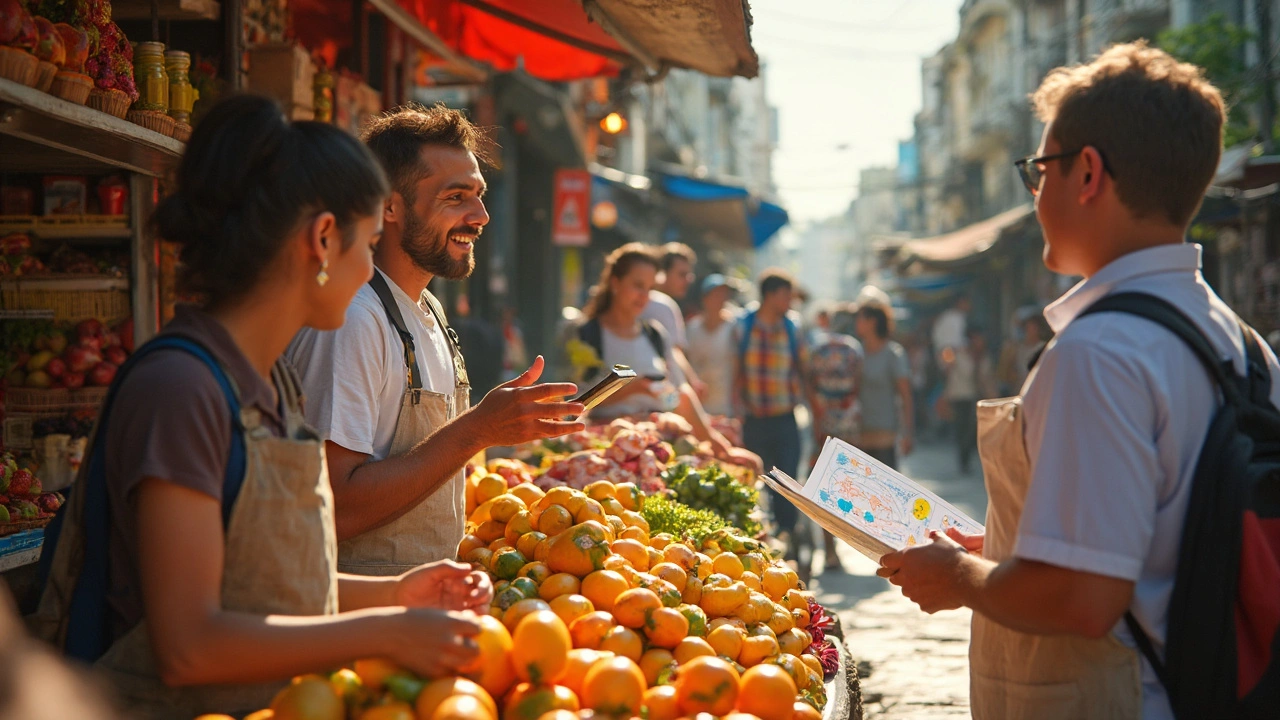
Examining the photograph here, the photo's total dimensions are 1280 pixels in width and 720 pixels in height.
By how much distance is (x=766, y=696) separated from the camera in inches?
88.1

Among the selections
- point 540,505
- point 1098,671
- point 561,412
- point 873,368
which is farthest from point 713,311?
point 1098,671

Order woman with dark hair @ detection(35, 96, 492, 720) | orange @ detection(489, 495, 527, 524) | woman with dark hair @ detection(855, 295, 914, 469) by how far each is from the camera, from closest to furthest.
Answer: woman with dark hair @ detection(35, 96, 492, 720) < orange @ detection(489, 495, 527, 524) < woman with dark hair @ detection(855, 295, 914, 469)

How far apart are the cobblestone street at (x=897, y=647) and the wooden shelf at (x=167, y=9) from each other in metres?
4.13

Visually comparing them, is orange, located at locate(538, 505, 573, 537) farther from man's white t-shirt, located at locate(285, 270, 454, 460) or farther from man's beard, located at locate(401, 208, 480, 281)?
man's beard, located at locate(401, 208, 480, 281)

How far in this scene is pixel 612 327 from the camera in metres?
6.58

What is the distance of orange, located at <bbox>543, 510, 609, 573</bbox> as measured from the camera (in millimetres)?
2846

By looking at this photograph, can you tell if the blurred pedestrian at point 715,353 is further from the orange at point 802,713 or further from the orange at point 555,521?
the orange at point 802,713

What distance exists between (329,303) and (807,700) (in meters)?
1.64

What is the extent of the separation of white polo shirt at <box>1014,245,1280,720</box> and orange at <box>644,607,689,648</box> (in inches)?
39.6

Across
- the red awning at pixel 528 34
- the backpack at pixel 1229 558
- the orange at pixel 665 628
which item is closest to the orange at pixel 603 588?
the orange at pixel 665 628

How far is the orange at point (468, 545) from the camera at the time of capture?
10.5 feet

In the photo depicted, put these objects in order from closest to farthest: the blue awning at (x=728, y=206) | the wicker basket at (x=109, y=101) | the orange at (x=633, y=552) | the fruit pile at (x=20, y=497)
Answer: the orange at (x=633, y=552) < the wicker basket at (x=109, y=101) < the fruit pile at (x=20, y=497) < the blue awning at (x=728, y=206)

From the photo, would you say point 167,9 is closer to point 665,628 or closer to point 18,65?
point 18,65

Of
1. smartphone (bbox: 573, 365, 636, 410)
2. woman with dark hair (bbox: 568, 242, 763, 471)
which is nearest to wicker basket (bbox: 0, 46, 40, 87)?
smartphone (bbox: 573, 365, 636, 410)
